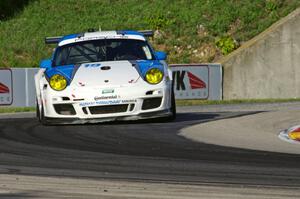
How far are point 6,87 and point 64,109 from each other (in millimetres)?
11174

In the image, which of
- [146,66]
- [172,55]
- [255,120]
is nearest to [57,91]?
[146,66]

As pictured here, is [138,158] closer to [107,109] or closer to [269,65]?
[107,109]

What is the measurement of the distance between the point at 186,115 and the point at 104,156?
6.26m

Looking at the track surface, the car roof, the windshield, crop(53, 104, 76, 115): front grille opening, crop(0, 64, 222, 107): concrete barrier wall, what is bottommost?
crop(0, 64, 222, 107): concrete barrier wall

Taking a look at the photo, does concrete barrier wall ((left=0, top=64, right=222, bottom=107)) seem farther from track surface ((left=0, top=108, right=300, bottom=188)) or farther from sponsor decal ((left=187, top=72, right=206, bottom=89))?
track surface ((left=0, top=108, right=300, bottom=188))

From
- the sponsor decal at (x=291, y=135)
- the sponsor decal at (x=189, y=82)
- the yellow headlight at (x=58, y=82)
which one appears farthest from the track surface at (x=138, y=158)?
the sponsor decal at (x=189, y=82)

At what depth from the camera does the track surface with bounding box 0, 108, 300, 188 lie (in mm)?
8086

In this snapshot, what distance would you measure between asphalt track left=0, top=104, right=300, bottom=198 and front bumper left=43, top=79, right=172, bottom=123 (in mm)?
342

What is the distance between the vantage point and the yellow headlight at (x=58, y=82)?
43.5 feet

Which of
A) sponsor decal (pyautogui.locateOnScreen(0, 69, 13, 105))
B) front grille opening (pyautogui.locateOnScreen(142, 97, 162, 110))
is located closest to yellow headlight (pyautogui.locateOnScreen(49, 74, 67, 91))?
front grille opening (pyautogui.locateOnScreen(142, 97, 162, 110))

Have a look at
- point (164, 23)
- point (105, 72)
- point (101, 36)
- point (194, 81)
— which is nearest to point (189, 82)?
point (194, 81)

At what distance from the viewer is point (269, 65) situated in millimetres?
26062

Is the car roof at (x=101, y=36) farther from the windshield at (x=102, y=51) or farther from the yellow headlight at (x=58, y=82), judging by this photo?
the yellow headlight at (x=58, y=82)

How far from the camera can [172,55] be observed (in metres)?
29.2
